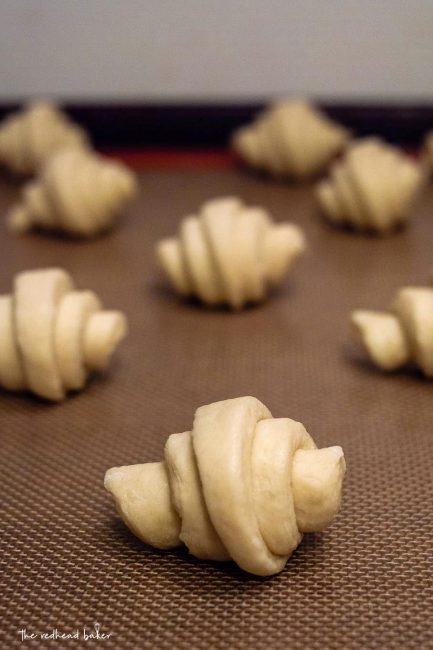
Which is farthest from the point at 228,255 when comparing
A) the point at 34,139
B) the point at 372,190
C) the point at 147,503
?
the point at 34,139

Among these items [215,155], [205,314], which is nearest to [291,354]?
[205,314]

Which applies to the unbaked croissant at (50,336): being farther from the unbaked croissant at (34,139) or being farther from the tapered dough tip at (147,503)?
the unbaked croissant at (34,139)

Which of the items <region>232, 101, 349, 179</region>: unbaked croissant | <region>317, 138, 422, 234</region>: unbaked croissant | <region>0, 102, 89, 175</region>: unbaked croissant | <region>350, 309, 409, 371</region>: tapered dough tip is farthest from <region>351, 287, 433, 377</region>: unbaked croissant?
<region>0, 102, 89, 175</region>: unbaked croissant

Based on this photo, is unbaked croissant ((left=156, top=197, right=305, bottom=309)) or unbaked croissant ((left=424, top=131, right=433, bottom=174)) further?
unbaked croissant ((left=424, top=131, right=433, bottom=174))

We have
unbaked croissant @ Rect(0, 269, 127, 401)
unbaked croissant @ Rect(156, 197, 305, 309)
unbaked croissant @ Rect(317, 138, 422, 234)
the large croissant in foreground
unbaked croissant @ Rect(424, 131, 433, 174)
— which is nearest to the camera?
the large croissant in foreground

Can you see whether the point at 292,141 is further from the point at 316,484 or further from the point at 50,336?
the point at 316,484

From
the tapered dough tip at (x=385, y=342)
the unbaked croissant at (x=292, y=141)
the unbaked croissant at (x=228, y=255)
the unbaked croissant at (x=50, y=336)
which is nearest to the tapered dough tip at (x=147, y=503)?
the unbaked croissant at (x=50, y=336)

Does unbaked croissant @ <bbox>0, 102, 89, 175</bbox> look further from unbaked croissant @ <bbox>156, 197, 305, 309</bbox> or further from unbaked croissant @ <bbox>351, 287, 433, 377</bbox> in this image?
unbaked croissant @ <bbox>351, 287, 433, 377</bbox>
